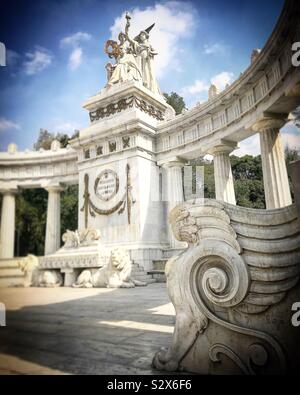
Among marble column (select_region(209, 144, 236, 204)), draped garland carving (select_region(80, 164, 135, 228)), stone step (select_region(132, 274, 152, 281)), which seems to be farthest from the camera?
draped garland carving (select_region(80, 164, 135, 228))

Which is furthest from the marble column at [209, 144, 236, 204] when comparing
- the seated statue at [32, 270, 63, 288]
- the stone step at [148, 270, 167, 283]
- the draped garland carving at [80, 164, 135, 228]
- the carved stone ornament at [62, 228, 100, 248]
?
the seated statue at [32, 270, 63, 288]

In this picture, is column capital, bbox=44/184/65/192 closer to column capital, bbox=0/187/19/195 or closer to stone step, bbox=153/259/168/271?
column capital, bbox=0/187/19/195

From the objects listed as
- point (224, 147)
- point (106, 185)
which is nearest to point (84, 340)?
point (224, 147)

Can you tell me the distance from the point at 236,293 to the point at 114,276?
9126 millimetres

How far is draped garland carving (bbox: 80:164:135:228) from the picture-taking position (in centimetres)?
1462

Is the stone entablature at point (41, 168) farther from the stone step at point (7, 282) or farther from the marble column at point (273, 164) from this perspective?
the marble column at point (273, 164)

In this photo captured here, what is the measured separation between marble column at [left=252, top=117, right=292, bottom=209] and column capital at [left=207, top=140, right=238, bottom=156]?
8.58 ft

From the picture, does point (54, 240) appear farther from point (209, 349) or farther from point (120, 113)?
point (209, 349)

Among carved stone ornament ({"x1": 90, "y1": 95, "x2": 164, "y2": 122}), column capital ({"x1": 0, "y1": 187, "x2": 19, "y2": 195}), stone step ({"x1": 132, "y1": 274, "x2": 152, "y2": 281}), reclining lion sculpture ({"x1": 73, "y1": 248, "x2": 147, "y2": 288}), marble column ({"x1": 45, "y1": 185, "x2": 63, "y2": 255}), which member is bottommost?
stone step ({"x1": 132, "y1": 274, "x2": 152, "y2": 281})

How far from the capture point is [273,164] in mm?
10734

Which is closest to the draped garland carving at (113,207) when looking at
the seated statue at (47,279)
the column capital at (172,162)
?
the column capital at (172,162)

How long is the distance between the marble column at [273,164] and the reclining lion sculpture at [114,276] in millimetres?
6233

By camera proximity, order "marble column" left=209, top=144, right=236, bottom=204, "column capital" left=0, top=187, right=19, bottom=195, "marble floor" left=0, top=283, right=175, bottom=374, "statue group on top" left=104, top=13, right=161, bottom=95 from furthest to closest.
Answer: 1. "column capital" left=0, top=187, right=19, bottom=195
2. "statue group on top" left=104, top=13, right=161, bottom=95
3. "marble column" left=209, top=144, right=236, bottom=204
4. "marble floor" left=0, top=283, right=175, bottom=374

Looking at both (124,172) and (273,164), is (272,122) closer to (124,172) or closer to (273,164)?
(273,164)
